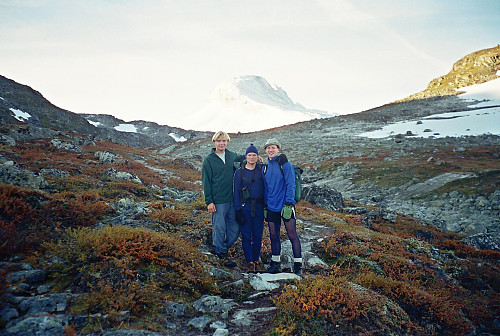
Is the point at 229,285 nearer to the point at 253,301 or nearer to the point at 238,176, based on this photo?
the point at 253,301

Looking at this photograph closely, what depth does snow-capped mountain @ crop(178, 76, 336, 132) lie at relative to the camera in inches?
4540

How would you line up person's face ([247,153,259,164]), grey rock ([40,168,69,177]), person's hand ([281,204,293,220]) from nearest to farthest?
1. person's hand ([281,204,293,220])
2. person's face ([247,153,259,164])
3. grey rock ([40,168,69,177])

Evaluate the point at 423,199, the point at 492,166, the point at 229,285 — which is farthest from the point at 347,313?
the point at 492,166

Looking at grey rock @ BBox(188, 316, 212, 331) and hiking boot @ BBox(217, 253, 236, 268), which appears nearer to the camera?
grey rock @ BBox(188, 316, 212, 331)

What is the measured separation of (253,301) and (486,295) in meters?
6.42

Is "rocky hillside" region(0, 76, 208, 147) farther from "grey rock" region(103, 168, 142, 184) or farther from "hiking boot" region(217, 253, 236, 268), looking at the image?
"hiking boot" region(217, 253, 236, 268)

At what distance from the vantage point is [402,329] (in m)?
4.23

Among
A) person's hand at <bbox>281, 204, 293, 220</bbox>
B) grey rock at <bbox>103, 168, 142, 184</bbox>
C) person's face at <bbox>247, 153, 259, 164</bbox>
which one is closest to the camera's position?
person's hand at <bbox>281, 204, 293, 220</bbox>

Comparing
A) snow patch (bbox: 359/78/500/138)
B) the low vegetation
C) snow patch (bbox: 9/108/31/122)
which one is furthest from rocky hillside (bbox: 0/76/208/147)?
snow patch (bbox: 359/78/500/138)

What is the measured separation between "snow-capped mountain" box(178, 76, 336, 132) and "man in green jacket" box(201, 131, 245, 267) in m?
100.0

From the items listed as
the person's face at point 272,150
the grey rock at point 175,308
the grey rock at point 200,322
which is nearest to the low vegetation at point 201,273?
the grey rock at point 175,308

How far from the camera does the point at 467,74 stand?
62688 millimetres

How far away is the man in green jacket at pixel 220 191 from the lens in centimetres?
629

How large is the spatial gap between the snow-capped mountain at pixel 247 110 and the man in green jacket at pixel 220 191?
328 ft
